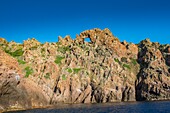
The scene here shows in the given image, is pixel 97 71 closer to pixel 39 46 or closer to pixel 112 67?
pixel 112 67

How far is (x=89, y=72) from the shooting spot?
6900 inches

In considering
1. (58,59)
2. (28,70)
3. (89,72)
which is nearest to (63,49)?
(58,59)

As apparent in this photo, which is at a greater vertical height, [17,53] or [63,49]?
[63,49]

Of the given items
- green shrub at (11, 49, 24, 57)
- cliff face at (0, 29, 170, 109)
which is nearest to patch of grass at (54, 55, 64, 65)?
cliff face at (0, 29, 170, 109)

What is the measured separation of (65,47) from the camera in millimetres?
196875

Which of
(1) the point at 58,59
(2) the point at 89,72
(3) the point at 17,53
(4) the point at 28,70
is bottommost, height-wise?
(4) the point at 28,70

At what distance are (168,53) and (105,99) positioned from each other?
6399 cm

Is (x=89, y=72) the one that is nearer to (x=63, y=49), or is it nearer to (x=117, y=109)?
(x=63, y=49)

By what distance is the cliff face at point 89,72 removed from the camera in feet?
520

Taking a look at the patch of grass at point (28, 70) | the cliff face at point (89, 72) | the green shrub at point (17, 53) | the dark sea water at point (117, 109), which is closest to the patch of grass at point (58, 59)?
the cliff face at point (89, 72)

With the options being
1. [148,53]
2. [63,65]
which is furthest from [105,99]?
[148,53]

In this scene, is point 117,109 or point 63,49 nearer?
point 117,109

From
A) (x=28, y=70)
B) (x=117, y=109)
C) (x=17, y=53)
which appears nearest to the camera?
(x=117, y=109)

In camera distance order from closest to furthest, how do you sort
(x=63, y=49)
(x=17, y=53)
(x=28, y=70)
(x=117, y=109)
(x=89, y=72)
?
(x=117, y=109), (x=28, y=70), (x=17, y=53), (x=89, y=72), (x=63, y=49)
